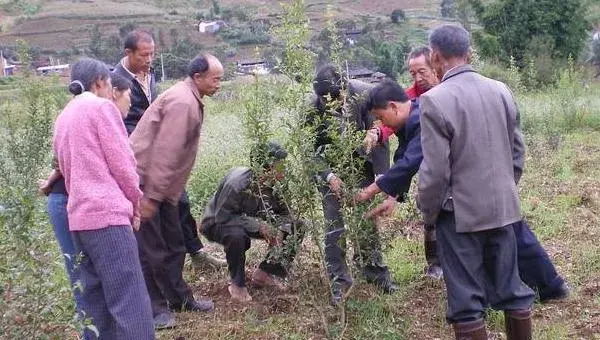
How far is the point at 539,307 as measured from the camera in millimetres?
4320

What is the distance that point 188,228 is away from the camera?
516cm

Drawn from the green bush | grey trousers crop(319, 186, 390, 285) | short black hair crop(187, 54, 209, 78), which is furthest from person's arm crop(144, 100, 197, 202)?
the green bush

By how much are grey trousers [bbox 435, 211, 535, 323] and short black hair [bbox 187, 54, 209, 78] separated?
166 centimetres

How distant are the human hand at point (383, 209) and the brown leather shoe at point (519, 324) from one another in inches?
31.2

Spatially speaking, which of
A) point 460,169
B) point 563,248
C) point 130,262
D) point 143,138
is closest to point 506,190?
point 460,169

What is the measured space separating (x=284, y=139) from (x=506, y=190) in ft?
3.67

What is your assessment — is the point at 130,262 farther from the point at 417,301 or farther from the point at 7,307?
the point at 417,301

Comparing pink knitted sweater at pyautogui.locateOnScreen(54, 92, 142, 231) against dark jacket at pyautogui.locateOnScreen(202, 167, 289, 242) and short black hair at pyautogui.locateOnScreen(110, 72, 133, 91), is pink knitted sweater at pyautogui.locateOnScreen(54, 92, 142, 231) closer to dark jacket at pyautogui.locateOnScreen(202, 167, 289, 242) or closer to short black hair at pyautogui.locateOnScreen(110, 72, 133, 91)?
short black hair at pyautogui.locateOnScreen(110, 72, 133, 91)

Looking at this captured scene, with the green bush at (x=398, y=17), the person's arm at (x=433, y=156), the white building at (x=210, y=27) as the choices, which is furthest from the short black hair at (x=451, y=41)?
the green bush at (x=398, y=17)

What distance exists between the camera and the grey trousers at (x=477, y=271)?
3.25 metres

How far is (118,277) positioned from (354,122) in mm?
1510

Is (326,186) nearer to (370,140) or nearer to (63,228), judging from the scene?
(370,140)

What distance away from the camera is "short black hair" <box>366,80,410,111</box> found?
12.7 feet

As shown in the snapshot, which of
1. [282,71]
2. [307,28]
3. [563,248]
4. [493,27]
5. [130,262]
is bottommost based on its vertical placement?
[493,27]
